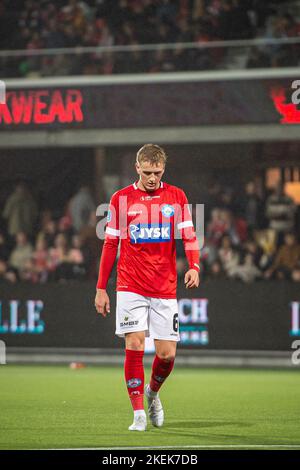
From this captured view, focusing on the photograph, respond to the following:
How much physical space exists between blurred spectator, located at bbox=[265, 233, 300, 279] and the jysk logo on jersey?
9.28m

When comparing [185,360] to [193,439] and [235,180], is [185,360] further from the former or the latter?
[193,439]

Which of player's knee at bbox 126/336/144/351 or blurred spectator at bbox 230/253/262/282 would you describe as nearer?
player's knee at bbox 126/336/144/351

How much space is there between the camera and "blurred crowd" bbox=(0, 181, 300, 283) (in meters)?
19.1

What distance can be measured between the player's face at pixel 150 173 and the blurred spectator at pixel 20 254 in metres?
11.2

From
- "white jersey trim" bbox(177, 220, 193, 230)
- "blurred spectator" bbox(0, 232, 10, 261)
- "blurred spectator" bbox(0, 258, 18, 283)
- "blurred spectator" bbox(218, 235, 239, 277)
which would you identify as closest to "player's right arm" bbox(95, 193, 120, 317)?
"white jersey trim" bbox(177, 220, 193, 230)

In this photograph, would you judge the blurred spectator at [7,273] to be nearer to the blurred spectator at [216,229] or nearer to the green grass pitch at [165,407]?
the green grass pitch at [165,407]

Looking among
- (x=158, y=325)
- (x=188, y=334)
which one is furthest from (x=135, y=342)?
(x=188, y=334)

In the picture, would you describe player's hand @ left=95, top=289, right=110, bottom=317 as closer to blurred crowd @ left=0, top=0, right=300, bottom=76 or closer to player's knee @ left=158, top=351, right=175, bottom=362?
player's knee @ left=158, top=351, right=175, bottom=362

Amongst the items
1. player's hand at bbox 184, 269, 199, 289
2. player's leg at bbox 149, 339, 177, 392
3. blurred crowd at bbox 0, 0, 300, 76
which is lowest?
player's leg at bbox 149, 339, 177, 392

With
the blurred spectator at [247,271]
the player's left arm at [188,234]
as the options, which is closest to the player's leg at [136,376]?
the player's left arm at [188,234]

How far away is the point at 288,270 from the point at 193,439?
1005 cm

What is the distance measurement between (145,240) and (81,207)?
12.1 m

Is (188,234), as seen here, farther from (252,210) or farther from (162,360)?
(252,210)

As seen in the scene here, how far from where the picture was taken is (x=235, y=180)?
23.3 m
